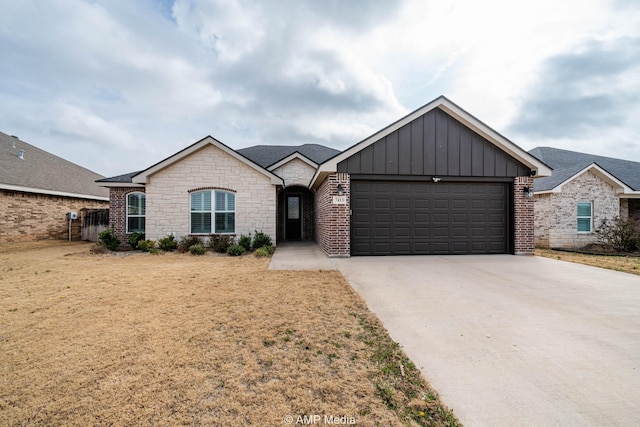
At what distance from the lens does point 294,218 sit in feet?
49.8

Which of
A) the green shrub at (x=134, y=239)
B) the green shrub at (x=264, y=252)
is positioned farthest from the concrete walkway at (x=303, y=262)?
the green shrub at (x=134, y=239)

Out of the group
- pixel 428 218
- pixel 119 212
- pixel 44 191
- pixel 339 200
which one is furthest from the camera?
pixel 44 191

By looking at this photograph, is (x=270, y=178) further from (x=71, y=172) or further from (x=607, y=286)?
(x=71, y=172)

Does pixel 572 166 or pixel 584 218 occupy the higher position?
pixel 572 166

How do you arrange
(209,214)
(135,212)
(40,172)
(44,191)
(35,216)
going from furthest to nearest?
(40,172)
(44,191)
(35,216)
(135,212)
(209,214)

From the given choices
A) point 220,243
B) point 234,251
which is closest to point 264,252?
point 234,251

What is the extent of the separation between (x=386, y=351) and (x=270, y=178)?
9311 millimetres

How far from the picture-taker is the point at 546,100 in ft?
55.4

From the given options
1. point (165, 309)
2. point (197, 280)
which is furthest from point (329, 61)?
point (165, 309)

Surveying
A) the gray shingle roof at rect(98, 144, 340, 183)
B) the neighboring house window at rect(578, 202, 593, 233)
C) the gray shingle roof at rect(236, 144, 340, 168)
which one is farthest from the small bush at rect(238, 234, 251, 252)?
the neighboring house window at rect(578, 202, 593, 233)

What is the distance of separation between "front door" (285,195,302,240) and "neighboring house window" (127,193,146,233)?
7.10 metres

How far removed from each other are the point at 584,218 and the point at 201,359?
55.9ft

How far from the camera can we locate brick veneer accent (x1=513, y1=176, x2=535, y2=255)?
29.8ft

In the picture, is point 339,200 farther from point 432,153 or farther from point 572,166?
point 572,166
